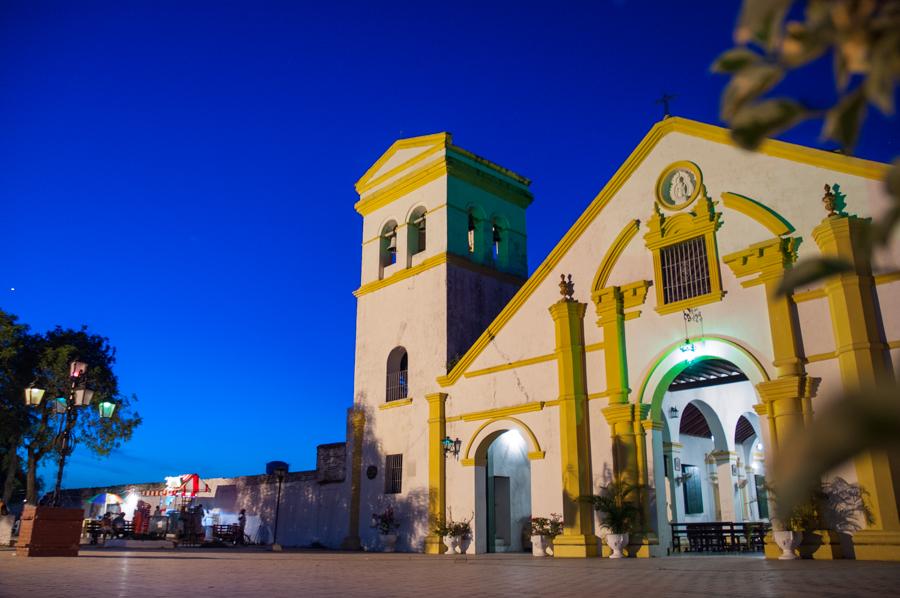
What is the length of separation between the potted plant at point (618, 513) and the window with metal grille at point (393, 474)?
23.4 ft

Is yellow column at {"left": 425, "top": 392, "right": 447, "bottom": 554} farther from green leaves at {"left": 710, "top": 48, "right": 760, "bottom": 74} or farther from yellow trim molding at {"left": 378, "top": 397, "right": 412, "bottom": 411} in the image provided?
green leaves at {"left": 710, "top": 48, "right": 760, "bottom": 74}

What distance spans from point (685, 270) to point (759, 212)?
1909mm

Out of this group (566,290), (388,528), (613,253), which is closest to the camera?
(613,253)

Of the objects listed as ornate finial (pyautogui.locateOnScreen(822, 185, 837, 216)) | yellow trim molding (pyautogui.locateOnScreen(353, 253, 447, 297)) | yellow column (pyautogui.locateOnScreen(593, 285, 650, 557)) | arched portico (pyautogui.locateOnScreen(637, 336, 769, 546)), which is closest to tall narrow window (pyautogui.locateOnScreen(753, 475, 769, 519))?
arched portico (pyautogui.locateOnScreen(637, 336, 769, 546))

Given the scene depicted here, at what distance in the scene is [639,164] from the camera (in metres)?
17.0

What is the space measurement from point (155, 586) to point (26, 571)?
383cm

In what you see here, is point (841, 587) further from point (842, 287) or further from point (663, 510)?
point (663, 510)

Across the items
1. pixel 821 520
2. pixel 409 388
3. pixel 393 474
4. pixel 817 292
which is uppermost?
pixel 817 292

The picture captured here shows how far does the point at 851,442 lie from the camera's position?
0.84 meters

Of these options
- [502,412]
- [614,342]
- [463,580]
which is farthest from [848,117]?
[502,412]

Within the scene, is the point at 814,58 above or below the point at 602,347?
below

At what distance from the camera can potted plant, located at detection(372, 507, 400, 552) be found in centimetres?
1997

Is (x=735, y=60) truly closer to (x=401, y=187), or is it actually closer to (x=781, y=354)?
(x=781, y=354)

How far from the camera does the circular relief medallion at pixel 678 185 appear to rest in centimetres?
1581
